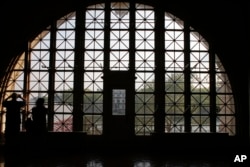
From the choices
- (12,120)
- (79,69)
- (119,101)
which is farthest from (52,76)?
(12,120)

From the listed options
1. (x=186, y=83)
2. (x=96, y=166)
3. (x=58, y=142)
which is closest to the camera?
(x=96, y=166)

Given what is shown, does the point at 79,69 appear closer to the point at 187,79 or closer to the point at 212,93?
the point at 187,79

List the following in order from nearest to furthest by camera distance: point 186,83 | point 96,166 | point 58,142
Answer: point 96,166, point 58,142, point 186,83

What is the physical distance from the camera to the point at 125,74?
1666 cm

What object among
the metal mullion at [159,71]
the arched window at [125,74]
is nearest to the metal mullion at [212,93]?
the arched window at [125,74]

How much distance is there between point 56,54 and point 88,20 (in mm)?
2315

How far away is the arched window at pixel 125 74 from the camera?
16547 millimetres

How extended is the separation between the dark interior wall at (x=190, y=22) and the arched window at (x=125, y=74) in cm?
35

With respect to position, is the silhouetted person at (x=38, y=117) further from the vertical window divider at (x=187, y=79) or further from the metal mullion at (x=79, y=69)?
the vertical window divider at (x=187, y=79)

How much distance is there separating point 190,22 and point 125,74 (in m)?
4.10

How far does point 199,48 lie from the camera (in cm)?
1689

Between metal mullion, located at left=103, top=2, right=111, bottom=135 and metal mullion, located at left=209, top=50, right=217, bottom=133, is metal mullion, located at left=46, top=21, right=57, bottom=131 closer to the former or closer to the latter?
metal mullion, located at left=103, top=2, right=111, bottom=135

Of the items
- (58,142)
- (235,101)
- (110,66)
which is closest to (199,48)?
(235,101)

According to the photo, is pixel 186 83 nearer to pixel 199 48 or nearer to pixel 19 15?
pixel 199 48
